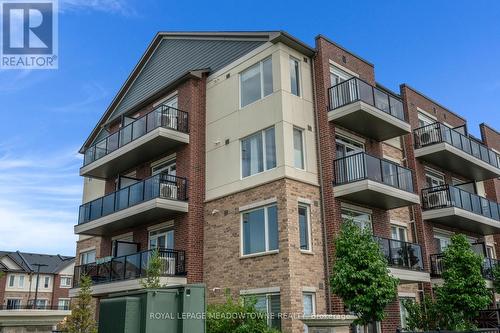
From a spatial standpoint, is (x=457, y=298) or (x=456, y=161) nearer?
(x=457, y=298)

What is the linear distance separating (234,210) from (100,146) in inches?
361

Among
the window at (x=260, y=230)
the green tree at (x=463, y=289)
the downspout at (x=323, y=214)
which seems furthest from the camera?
the green tree at (x=463, y=289)

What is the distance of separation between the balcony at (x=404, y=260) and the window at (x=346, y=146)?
3517 mm

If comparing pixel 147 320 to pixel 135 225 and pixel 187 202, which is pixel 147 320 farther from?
pixel 135 225

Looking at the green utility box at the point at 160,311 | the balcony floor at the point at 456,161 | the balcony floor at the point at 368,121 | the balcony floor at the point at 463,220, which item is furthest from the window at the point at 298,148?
the green utility box at the point at 160,311

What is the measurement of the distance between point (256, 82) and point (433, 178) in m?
11.1

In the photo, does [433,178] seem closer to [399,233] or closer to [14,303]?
[399,233]

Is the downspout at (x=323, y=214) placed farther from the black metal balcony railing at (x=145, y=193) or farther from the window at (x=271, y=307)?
the black metal balcony railing at (x=145, y=193)

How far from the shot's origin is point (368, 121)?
704 inches

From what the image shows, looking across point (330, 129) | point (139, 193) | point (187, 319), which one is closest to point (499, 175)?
point (330, 129)

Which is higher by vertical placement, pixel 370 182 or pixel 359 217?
pixel 370 182

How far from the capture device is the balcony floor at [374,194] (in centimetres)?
1599

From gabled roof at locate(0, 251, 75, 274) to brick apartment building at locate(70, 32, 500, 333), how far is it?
139 feet

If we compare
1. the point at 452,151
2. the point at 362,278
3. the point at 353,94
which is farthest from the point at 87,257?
the point at 452,151
